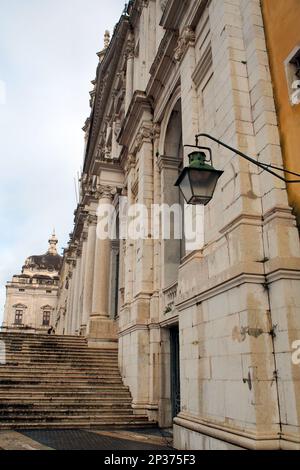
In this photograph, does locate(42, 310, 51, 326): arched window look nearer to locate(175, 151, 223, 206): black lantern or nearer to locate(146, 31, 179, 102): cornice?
locate(146, 31, 179, 102): cornice

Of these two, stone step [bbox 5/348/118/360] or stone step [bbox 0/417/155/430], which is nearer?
stone step [bbox 0/417/155/430]

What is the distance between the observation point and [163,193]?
48.2 feet

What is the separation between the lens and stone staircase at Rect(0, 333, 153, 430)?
12328 mm

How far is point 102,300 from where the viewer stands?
20875 mm

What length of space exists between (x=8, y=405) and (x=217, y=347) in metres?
7.94

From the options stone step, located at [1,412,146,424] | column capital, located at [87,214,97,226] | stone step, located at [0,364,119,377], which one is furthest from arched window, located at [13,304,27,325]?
stone step, located at [1,412,146,424]

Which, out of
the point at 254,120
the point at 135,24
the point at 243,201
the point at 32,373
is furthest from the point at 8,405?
the point at 135,24

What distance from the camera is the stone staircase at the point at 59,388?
12.3 m

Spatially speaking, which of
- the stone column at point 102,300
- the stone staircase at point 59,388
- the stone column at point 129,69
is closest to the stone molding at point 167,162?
the stone column at point 129,69

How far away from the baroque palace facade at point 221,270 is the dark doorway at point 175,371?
0.04 metres

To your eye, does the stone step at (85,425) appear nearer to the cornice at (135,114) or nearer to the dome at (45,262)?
the cornice at (135,114)

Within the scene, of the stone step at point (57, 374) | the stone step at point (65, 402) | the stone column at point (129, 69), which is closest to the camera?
the stone step at point (65, 402)

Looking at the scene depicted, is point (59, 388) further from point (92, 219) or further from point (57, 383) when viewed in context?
point (92, 219)

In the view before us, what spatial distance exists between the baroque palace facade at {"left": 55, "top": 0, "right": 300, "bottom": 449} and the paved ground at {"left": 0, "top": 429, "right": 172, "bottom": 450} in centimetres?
88
